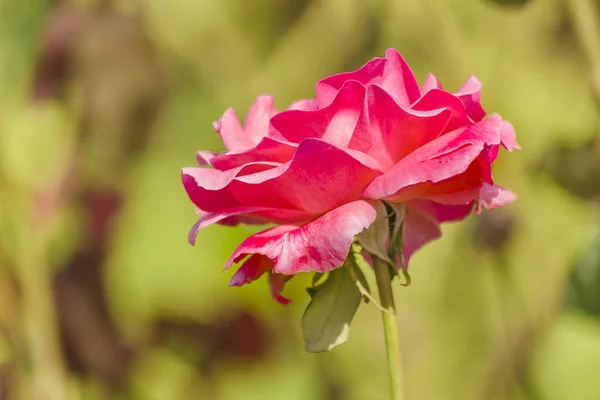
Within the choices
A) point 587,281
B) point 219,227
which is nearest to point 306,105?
point 587,281

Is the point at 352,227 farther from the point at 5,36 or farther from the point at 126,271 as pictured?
the point at 5,36

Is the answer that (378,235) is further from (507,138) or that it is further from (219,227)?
(219,227)

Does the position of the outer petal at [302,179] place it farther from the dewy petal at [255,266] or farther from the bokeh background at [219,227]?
the bokeh background at [219,227]

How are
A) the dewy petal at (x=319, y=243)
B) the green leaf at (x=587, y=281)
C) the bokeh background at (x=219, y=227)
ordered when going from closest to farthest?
the dewy petal at (x=319, y=243) < the green leaf at (x=587, y=281) < the bokeh background at (x=219, y=227)

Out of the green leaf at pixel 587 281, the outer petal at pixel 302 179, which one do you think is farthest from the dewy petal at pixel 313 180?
the green leaf at pixel 587 281

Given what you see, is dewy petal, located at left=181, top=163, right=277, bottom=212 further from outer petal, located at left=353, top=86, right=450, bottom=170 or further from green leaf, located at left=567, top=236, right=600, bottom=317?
green leaf, located at left=567, top=236, right=600, bottom=317

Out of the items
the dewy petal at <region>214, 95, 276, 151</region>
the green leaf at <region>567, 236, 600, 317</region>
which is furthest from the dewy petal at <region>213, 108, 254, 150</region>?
the green leaf at <region>567, 236, 600, 317</region>

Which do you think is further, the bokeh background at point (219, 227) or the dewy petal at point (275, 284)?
the bokeh background at point (219, 227)
